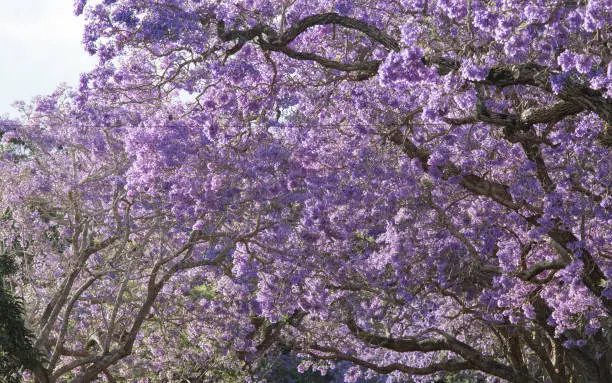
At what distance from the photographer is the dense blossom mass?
948cm

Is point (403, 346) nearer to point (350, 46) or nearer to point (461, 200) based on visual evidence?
point (461, 200)

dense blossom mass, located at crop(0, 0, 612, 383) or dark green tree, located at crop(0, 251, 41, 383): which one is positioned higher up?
dense blossom mass, located at crop(0, 0, 612, 383)

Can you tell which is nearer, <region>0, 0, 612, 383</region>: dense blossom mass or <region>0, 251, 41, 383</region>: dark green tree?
<region>0, 0, 612, 383</region>: dense blossom mass

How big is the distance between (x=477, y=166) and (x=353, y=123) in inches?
67.2

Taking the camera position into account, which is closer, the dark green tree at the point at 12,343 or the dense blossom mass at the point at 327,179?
the dense blossom mass at the point at 327,179

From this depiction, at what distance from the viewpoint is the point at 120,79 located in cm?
1190

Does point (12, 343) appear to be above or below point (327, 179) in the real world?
below

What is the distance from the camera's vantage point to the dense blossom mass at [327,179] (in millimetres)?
9477

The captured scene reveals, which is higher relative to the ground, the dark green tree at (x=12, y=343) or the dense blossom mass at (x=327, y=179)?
the dense blossom mass at (x=327, y=179)

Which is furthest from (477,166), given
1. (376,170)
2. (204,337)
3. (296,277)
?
(204,337)

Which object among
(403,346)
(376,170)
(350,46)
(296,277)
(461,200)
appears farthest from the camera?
(403,346)

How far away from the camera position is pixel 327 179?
13.2m

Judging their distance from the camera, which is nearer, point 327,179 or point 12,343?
point 12,343

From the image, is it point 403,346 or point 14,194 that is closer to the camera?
point 14,194
